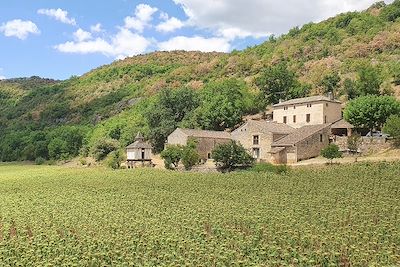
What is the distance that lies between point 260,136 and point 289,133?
156 inches

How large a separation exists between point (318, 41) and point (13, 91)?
136 m

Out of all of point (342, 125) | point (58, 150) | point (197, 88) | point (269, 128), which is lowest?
point (58, 150)

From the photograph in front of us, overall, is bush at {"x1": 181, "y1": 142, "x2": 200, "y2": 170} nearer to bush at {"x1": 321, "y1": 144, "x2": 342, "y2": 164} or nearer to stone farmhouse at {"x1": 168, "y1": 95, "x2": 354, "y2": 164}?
stone farmhouse at {"x1": 168, "y1": 95, "x2": 354, "y2": 164}

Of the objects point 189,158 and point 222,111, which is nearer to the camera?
point 189,158

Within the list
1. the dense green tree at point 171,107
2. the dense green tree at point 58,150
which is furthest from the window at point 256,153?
the dense green tree at point 58,150

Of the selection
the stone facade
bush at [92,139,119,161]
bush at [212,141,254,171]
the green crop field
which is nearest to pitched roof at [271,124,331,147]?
bush at [212,141,254,171]

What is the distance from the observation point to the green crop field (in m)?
18.6

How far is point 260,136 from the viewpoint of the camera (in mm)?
61062

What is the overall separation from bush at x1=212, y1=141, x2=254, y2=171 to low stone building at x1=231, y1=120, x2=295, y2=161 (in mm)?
5216

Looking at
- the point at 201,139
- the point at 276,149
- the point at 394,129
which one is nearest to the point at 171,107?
the point at 201,139

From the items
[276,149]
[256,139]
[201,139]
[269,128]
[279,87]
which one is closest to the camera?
[276,149]

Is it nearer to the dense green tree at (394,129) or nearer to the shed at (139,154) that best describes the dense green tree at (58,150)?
the shed at (139,154)

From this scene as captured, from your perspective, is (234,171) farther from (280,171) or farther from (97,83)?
(97,83)

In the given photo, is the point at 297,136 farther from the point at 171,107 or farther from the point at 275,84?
the point at 171,107
